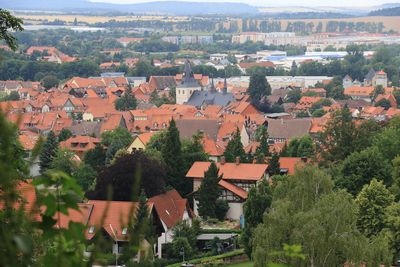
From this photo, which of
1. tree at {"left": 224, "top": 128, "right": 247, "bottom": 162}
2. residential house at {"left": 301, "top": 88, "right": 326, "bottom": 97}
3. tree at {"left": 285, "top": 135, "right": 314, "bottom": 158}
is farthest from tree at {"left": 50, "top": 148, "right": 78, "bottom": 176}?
residential house at {"left": 301, "top": 88, "right": 326, "bottom": 97}

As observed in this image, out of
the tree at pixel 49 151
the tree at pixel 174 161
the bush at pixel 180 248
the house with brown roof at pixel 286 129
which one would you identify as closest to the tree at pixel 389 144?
the tree at pixel 174 161

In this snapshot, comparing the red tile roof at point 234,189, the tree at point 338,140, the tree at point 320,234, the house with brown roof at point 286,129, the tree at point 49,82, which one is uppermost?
the tree at point 320,234

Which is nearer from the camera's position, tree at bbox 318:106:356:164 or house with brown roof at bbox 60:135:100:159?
tree at bbox 318:106:356:164

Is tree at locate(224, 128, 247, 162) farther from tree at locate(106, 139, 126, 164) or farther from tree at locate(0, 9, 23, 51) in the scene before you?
tree at locate(0, 9, 23, 51)

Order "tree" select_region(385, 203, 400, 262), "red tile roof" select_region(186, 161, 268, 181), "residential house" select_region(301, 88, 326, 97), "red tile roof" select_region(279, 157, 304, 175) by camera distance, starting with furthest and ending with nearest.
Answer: "residential house" select_region(301, 88, 326, 97), "red tile roof" select_region(279, 157, 304, 175), "red tile roof" select_region(186, 161, 268, 181), "tree" select_region(385, 203, 400, 262)

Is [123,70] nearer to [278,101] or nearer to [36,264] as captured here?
[278,101]

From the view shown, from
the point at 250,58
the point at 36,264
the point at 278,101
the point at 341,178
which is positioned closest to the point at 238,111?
the point at 278,101

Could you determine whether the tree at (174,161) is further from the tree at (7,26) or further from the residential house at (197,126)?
the tree at (7,26)
